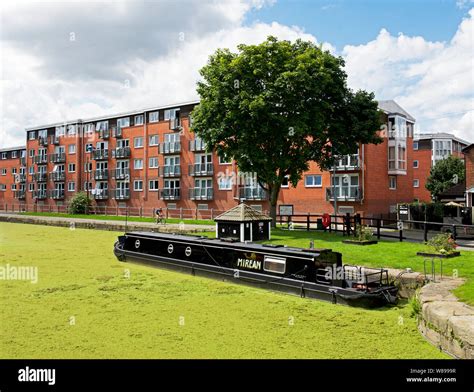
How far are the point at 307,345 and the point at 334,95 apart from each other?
63.5 feet

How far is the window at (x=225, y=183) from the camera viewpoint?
133ft

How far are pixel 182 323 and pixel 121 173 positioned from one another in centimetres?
4253

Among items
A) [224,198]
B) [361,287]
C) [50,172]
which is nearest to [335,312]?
[361,287]

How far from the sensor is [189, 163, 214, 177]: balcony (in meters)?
41.8

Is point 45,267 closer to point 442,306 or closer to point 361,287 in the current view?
point 361,287

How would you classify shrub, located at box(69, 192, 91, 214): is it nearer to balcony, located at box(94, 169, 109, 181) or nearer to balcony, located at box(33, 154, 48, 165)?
balcony, located at box(94, 169, 109, 181)

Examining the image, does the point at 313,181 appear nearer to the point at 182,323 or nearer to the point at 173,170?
the point at 173,170

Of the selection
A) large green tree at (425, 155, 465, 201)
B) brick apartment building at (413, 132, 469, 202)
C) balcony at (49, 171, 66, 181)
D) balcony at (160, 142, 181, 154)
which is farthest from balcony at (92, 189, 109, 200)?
brick apartment building at (413, 132, 469, 202)

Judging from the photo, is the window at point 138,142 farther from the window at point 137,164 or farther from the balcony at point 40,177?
the balcony at point 40,177

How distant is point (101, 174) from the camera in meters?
51.8

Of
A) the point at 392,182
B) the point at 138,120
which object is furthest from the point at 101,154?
the point at 392,182

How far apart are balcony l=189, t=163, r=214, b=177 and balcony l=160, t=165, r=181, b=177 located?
1.59m

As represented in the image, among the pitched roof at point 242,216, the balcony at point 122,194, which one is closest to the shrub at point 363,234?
the pitched roof at point 242,216

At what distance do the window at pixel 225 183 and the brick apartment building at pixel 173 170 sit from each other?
91 millimetres
